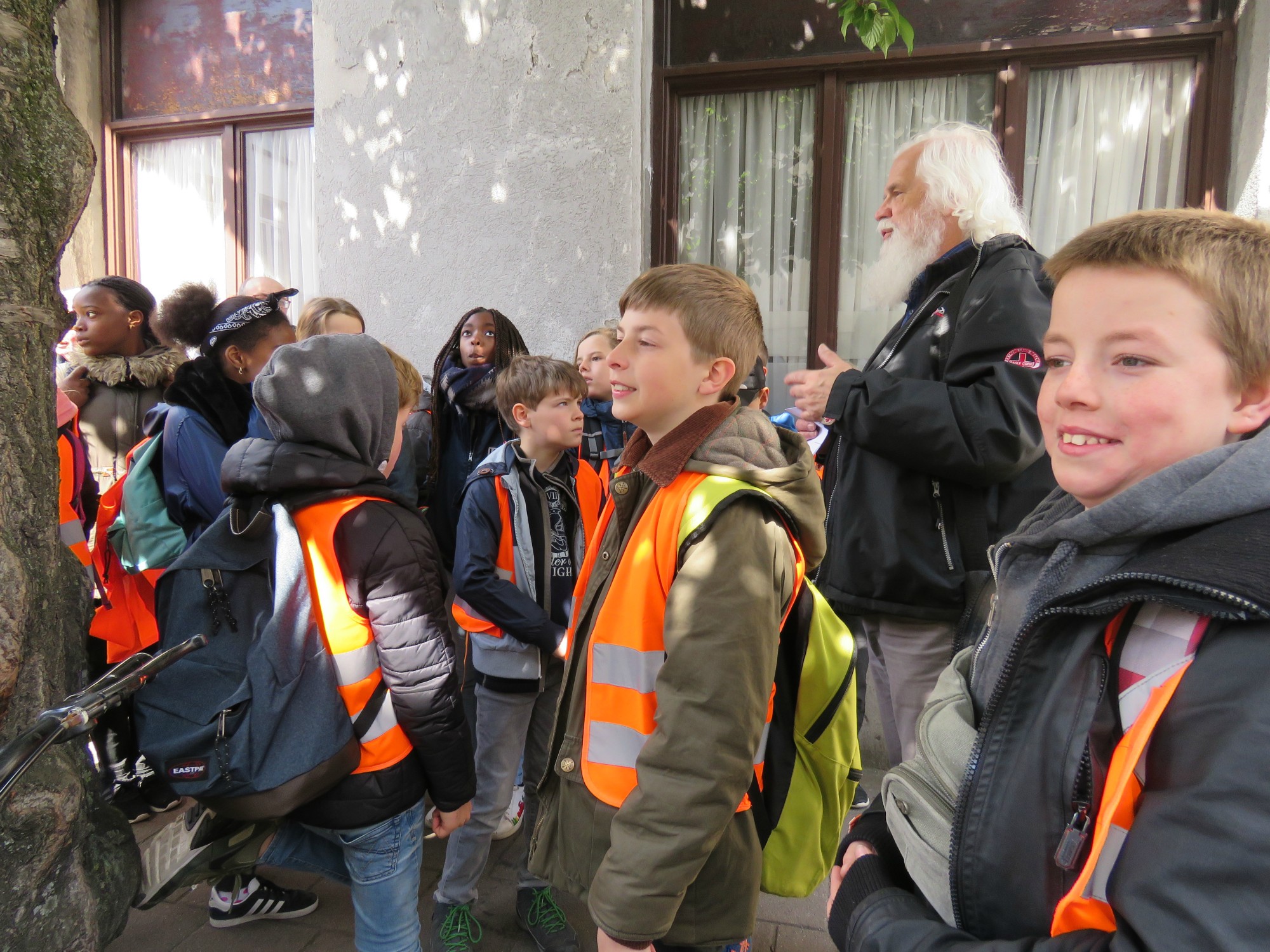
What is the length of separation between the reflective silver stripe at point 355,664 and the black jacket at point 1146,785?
1225mm

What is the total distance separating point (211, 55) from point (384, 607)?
5.47m

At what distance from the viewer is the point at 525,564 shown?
2.73 metres

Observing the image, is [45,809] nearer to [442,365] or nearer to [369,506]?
[369,506]

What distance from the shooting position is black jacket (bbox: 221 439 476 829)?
73.5 inches

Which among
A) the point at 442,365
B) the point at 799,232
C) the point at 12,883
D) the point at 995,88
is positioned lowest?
the point at 12,883

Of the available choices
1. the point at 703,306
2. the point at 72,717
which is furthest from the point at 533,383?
the point at 72,717

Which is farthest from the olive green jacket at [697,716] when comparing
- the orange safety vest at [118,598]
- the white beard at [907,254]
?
the orange safety vest at [118,598]

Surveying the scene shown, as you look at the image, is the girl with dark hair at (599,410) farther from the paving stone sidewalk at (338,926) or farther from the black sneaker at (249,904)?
the black sneaker at (249,904)

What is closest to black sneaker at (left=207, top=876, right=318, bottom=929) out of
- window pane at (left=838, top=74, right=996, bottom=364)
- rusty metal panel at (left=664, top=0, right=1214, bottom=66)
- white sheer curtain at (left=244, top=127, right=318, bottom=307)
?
window pane at (left=838, top=74, right=996, bottom=364)

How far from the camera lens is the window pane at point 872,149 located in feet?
14.5

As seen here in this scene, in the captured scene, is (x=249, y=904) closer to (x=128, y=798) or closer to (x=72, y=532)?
(x=128, y=798)

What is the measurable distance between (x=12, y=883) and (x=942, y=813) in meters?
1.80

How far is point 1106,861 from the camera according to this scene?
809mm

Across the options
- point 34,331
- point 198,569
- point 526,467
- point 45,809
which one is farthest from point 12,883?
point 526,467
